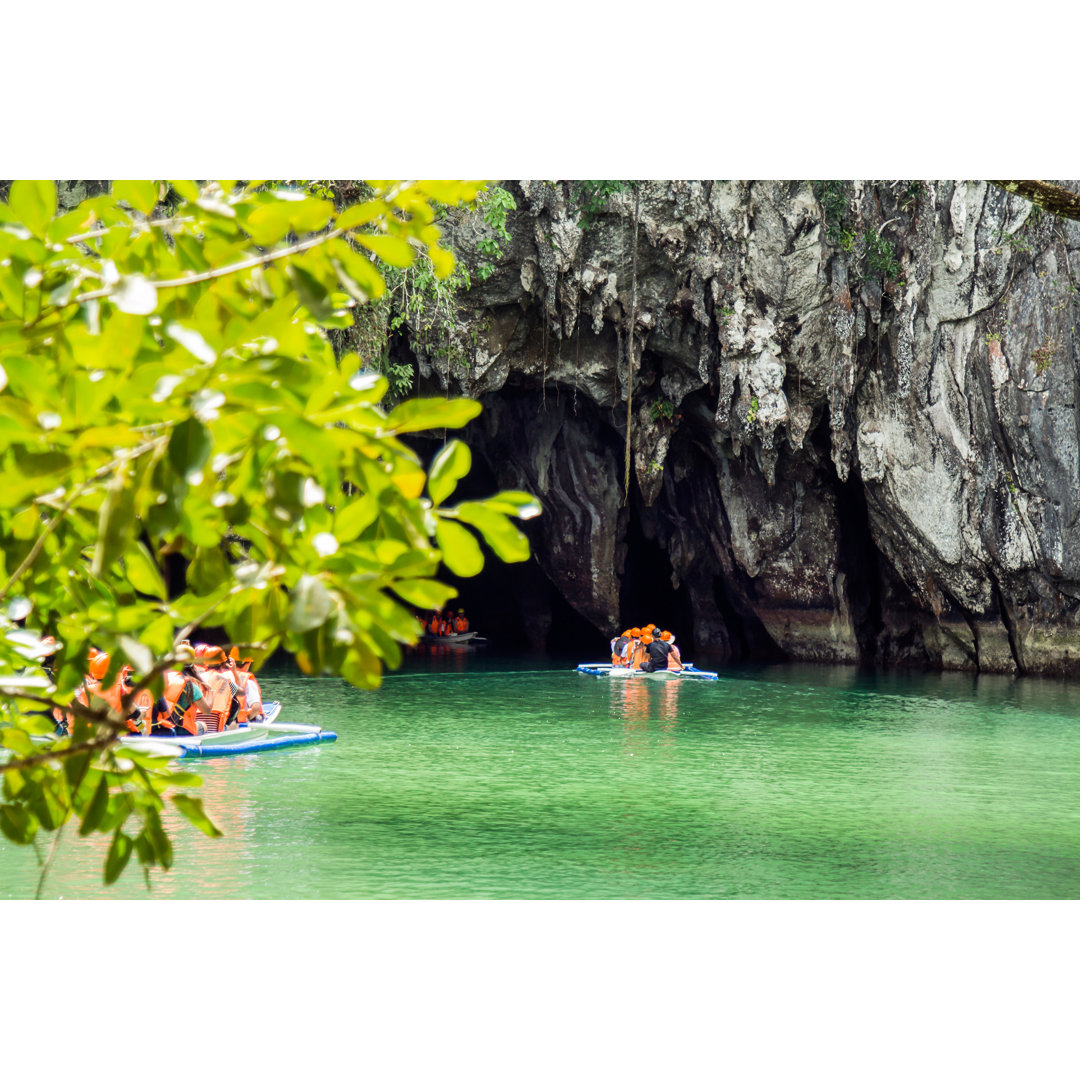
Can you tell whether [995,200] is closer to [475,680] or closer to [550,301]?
[550,301]

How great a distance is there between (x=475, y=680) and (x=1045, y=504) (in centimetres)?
782

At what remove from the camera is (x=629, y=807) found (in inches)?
263

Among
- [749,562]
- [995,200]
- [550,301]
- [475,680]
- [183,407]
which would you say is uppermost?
[995,200]

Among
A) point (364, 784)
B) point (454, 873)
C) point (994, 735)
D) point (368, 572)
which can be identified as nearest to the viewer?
point (368, 572)

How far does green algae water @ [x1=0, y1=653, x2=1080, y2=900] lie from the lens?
16.4ft

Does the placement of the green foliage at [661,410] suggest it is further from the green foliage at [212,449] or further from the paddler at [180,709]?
the green foliage at [212,449]

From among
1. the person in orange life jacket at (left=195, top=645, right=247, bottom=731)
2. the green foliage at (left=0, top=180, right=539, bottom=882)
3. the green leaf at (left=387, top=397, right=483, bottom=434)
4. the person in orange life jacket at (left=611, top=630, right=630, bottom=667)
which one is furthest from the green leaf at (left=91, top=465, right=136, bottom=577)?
the person in orange life jacket at (left=611, top=630, right=630, bottom=667)

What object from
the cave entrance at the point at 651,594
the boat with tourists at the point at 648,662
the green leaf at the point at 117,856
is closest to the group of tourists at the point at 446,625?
the cave entrance at the point at 651,594

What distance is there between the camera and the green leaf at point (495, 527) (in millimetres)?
1429

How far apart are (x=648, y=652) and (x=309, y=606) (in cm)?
1384

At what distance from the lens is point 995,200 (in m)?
13.2

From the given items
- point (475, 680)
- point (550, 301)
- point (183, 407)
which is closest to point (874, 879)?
point (183, 407)

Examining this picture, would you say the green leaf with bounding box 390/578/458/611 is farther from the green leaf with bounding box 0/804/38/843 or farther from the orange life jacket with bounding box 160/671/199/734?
the orange life jacket with bounding box 160/671/199/734

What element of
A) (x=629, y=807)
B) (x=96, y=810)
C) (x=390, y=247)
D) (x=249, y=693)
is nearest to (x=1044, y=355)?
(x=629, y=807)
